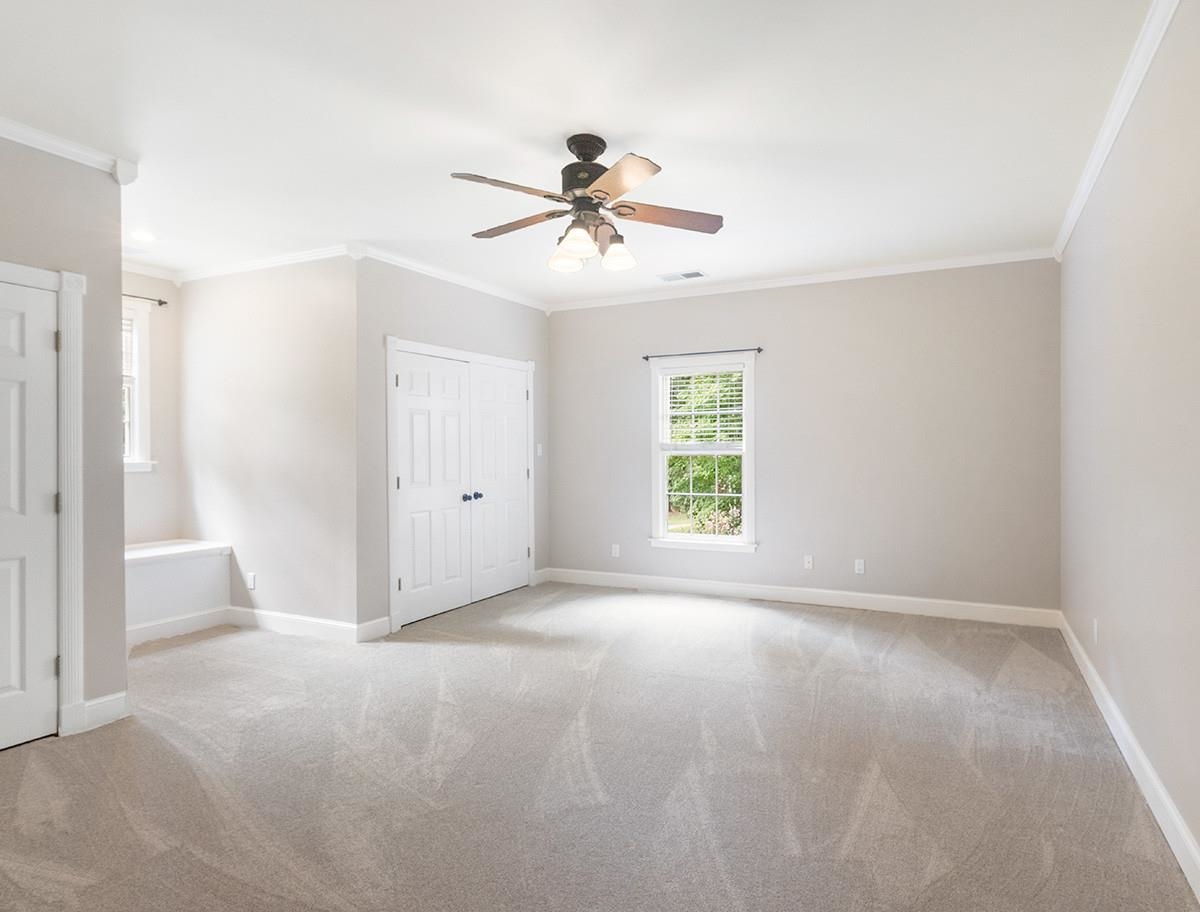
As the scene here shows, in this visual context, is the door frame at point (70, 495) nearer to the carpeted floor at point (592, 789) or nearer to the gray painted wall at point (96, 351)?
the gray painted wall at point (96, 351)

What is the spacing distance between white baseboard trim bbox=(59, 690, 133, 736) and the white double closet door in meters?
1.78

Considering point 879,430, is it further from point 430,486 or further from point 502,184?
point 502,184

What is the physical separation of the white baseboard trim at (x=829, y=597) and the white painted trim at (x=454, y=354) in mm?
1915

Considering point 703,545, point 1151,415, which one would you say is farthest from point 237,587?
point 1151,415

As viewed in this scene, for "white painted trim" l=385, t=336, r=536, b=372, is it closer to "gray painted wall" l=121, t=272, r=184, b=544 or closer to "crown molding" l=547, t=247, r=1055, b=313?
"crown molding" l=547, t=247, r=1055, b=313

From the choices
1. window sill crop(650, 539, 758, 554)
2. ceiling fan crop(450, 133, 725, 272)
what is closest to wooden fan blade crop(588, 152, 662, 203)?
ceiling fan crop(450, 133, 725, 272)

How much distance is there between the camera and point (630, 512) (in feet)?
21.3

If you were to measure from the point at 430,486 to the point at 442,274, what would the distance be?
1581 millimetres

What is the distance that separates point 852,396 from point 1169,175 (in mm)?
3341

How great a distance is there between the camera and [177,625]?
198 inches

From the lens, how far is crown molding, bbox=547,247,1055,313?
509cm

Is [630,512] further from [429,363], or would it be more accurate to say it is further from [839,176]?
[839,176]

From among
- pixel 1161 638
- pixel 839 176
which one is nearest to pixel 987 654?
pixel 1161 638

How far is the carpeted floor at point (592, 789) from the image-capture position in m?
2.14
